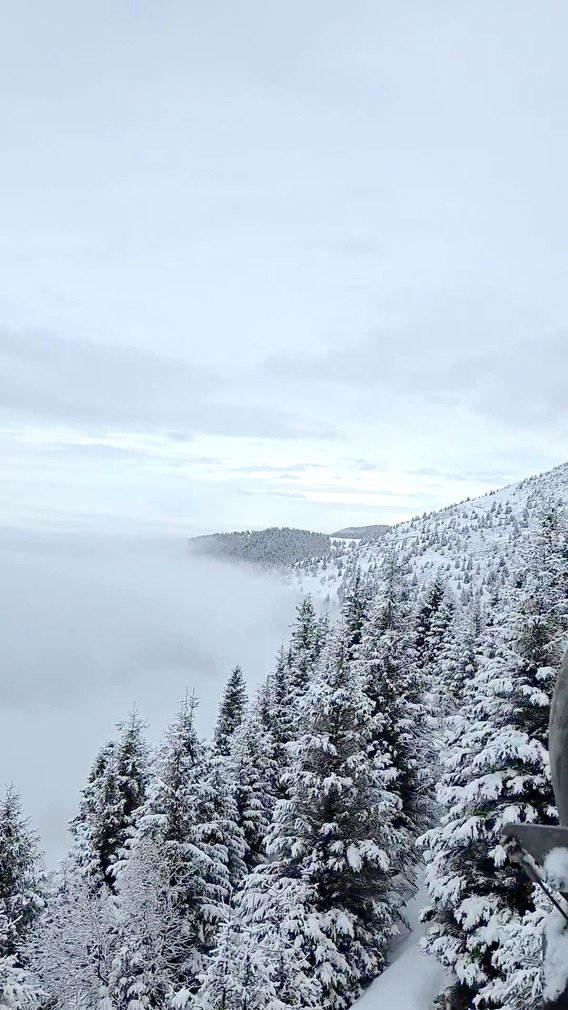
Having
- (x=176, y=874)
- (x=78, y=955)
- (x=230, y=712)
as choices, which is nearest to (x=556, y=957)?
(x=176, y=874)

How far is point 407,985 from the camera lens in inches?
587

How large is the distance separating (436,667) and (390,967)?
17.8 meters

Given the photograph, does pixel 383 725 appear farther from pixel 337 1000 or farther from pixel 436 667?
pixel 436 667

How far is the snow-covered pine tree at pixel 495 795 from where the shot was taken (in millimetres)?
11734

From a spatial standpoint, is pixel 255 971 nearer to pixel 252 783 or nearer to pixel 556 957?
pixel 556 957

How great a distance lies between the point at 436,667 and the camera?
1287 inches

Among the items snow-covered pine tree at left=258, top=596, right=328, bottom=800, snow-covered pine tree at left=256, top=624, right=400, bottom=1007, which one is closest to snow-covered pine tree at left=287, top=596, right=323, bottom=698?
snow-covered pine tree at left=258, top=596, right=328, bottom=800

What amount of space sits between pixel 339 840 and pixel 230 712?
14974 mm

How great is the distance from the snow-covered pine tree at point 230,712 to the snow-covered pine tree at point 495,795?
596 inches

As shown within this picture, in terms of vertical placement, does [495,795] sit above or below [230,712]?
above

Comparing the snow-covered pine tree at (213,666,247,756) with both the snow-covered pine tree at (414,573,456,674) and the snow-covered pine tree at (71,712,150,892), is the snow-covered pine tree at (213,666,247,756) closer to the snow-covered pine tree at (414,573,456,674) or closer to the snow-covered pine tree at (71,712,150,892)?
the snow-covered pine tree at (71,712,150,892)

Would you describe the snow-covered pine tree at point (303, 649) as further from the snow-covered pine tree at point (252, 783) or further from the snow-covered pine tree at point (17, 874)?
the snow-covered pine tree at point (17, 874)

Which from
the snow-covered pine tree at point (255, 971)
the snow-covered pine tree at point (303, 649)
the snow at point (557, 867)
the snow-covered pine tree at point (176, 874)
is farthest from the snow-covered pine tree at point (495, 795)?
the snow-covered pine tree at point (303, 649)

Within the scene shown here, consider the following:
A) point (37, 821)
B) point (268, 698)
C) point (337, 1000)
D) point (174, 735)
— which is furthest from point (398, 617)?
point (37, 821)
